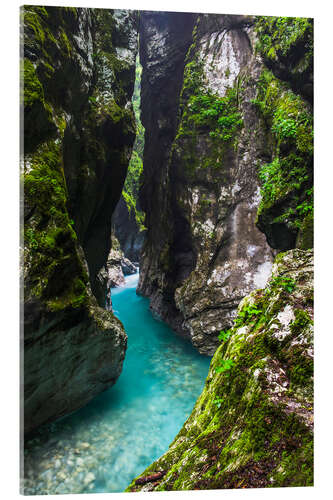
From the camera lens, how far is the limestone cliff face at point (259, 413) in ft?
6.59

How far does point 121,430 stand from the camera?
5043 mm

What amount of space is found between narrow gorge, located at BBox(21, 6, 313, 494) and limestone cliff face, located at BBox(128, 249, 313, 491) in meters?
0.01

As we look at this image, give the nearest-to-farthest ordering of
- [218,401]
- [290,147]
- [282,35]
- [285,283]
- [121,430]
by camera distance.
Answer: [218,401] → [285,283] → [121,430] → [290,147] → [282,35]

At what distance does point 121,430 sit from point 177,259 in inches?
301

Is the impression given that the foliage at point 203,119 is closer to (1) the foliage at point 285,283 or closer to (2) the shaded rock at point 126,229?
(1) the foliage at point 285,283

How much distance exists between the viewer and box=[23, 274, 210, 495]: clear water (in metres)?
3.79

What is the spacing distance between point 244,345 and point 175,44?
39.7 ft

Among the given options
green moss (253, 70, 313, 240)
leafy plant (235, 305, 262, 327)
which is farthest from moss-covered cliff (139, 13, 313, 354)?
leafy plant (235, 305, 262, 327)

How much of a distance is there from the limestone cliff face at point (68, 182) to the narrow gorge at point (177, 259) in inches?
1.0

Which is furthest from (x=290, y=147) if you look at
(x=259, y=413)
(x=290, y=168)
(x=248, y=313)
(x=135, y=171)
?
(x=135, y=171)

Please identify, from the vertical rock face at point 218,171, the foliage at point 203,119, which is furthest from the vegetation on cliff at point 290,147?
the foliage at point 203,119

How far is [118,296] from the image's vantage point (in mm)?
17438

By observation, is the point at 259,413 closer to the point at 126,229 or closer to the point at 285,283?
the point at 285,283

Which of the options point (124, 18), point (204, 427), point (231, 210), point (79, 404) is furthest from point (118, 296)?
point (204, 427)
